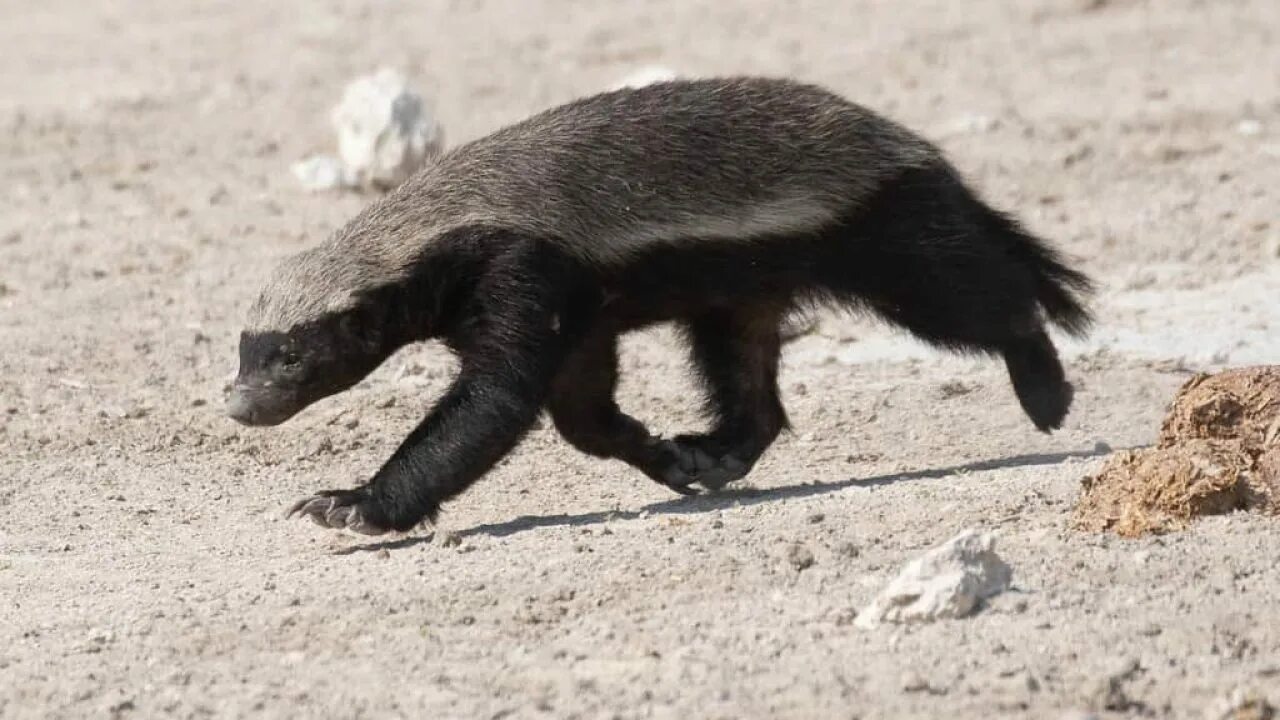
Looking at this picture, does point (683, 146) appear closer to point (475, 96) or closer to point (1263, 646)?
point (1263, 646)

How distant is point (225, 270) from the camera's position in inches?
431

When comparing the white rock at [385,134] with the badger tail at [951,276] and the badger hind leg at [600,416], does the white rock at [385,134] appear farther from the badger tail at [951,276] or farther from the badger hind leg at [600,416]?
the badger tail at [951,276]

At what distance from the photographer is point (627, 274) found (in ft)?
23.8

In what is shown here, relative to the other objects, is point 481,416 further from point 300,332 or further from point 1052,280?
point 1052,280

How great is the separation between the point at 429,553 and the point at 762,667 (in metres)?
1.67

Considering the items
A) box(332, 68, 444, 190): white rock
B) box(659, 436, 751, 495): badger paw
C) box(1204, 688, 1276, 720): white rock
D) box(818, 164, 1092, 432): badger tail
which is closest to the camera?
box(1204, 688, 1276, 720): white rock

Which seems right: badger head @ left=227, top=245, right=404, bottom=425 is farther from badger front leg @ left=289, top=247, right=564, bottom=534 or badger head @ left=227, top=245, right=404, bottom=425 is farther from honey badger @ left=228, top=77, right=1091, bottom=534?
badger front leg @ left=289, top=247, right=564, bottom=534

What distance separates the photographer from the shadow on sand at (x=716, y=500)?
7055 millimetres

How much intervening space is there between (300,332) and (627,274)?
1.09m

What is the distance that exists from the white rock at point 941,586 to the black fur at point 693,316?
1.82m

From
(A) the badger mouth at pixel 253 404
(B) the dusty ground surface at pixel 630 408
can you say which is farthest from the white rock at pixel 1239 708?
(A) the badger mouth at pixel 253 404

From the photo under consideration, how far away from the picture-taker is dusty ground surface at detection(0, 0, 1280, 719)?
17.6ft

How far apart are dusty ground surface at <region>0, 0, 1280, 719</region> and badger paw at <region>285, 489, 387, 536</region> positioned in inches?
3.8

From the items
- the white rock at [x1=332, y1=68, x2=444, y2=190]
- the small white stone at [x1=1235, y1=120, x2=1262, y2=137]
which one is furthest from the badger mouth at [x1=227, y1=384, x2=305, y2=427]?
the small white stone at [x1=1235, y1=120, x2=1262, y2=137]
